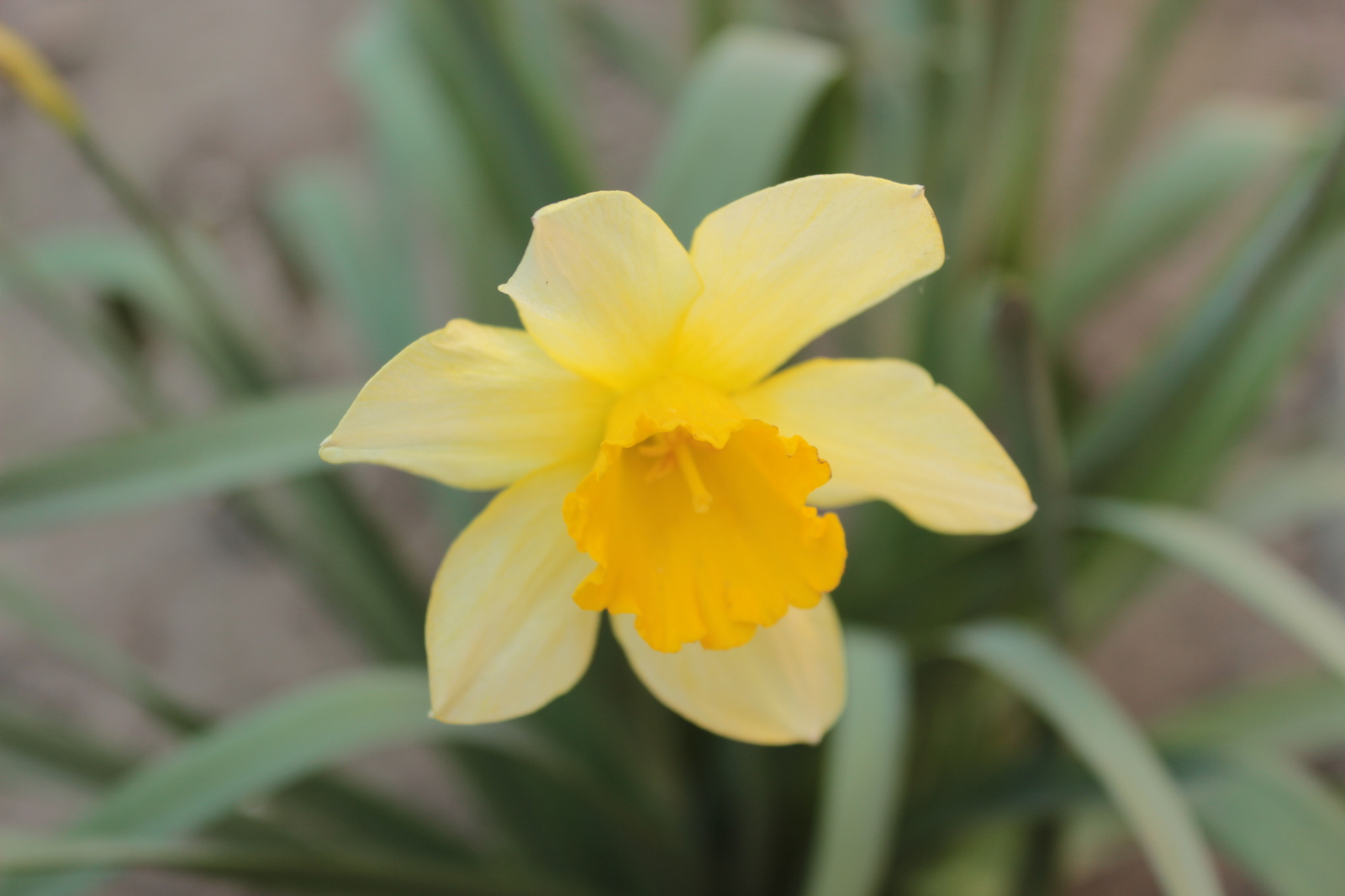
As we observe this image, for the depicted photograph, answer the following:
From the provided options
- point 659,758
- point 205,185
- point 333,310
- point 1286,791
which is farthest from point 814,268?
point 205,185

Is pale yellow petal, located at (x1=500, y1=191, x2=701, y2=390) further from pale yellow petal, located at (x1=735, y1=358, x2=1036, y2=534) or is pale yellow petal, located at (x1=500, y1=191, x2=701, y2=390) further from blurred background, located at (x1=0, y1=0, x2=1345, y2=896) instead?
blurred background, located at (x1=0, y1=0, x2=1345, y2=896)

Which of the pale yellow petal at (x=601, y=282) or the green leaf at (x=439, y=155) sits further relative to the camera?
the green leaf at (x=439, y=155)

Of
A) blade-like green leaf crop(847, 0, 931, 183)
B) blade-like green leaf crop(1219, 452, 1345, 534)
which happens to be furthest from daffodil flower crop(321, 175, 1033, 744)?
blade-like green leaf crop(1219, 452, 1345, 534)

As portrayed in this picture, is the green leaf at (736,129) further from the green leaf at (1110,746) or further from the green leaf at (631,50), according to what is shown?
the green leaf at (631,50)

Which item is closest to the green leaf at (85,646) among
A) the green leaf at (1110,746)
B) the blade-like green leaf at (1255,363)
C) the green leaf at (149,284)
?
the green leaf at (149,284)

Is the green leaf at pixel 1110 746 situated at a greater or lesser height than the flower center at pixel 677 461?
lesser

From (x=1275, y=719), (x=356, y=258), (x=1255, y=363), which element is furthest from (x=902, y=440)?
(x=356, y=258)
